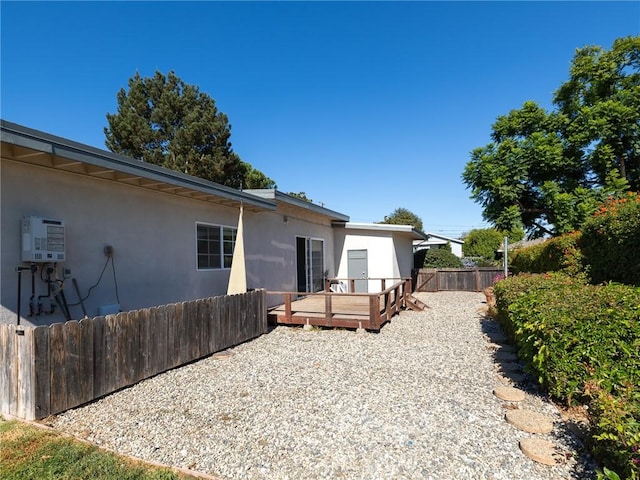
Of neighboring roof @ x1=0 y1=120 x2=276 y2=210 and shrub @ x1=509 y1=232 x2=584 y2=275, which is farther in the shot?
shrub @ x1=509 y1=232 x2=584 y2=275

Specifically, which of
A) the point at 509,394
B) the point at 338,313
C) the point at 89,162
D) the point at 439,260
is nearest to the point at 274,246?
the point at 338,313

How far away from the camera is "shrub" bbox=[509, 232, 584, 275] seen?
7.50 metres

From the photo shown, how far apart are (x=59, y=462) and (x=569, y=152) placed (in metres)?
15.9

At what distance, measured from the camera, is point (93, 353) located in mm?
4293

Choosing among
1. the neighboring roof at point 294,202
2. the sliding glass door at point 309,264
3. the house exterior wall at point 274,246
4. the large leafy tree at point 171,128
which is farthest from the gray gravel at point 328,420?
the large leafy tree at point 171,128

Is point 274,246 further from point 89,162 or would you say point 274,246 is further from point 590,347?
point 590,347

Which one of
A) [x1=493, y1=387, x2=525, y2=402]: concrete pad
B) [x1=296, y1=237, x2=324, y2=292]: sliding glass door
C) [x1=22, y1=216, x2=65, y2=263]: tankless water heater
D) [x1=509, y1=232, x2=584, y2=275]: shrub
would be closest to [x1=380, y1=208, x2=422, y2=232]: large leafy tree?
[x1=296, y1=237, x2=324, y2=292]: sliding glass door

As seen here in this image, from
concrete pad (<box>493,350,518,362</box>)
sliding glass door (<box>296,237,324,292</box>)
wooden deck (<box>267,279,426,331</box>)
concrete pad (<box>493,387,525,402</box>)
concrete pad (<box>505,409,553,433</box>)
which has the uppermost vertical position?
sliding glass door (<box>296,237,324,292</box>)

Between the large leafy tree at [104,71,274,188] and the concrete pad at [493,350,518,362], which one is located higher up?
the large leafy tree at [104,71,274,188]

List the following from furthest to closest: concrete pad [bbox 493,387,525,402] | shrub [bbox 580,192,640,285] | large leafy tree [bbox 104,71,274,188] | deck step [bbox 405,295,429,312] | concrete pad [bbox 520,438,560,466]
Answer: large leafy tree [bbox 104,71,274,188]
deck step [bbox 405,295,429,312]
shrub [bbox 580,192,640,285]
concrete pad [bbox 493,387,525,402]
concrete pad [bbox 520,438,560,466]

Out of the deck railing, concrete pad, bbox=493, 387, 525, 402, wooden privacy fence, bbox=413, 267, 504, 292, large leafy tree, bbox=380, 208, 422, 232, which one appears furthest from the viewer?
large leafy tree, bbox=380, 208, 422, 232

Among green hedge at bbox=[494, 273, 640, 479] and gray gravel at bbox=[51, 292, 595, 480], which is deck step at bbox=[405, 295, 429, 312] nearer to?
gray gravel at bbox=[51, 292, 595, 480]

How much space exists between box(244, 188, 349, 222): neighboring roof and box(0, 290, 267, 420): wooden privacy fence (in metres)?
4.12

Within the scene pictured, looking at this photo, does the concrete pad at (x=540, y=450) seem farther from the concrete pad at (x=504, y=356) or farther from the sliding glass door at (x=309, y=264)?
the sliding glass door at (x=309, y=264)
